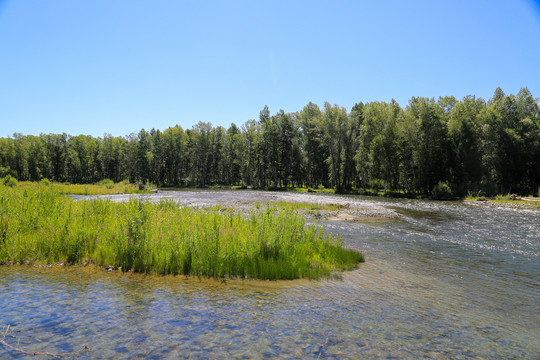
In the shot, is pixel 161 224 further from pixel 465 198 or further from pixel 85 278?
pixel 465 198

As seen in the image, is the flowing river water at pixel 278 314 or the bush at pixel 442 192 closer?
the flowing river water at pixel 278 314

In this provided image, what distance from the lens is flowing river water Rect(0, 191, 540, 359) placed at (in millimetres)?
5082

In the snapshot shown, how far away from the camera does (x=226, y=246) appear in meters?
10.0

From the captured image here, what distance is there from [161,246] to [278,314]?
5152mm

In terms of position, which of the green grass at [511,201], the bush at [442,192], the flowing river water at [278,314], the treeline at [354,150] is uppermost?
the treeline at [354,150]

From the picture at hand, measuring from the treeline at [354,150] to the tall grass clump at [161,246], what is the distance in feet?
176

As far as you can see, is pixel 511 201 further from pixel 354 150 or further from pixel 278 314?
pixel 278 314

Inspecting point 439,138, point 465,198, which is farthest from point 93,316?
point 439,138

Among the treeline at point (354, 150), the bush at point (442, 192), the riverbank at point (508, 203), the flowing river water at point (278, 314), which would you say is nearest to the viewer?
the flowing river water at point (278, 314)

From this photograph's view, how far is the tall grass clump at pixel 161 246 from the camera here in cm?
955

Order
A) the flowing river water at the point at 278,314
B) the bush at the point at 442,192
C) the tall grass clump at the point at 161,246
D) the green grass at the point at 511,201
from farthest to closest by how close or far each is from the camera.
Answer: the bush at the point at 442,192 < the green grass at the point at 511,201 < the tall grass clump at the point at 161,246 < the flowing river water at the point at 278,314

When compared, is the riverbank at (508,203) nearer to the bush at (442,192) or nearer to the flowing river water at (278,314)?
the bush at (442,192)

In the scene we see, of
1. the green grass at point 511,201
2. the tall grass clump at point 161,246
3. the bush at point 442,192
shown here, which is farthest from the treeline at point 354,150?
the tall grass clump at point 161,246

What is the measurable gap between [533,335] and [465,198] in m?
52.4
